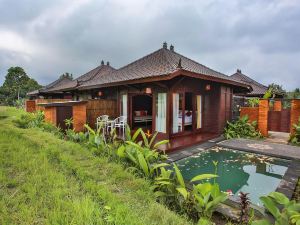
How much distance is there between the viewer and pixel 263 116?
8812mm

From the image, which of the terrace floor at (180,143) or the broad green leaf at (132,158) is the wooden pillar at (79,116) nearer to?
the terrace floor at (180,143)

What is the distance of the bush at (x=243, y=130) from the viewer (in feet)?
29.1

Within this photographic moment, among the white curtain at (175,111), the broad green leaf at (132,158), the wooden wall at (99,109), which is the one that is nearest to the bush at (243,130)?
the white curtain at (175,111)

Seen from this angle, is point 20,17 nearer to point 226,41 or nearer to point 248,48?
point 226,41

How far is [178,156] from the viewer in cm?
578

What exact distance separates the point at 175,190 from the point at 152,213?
938 millimetres

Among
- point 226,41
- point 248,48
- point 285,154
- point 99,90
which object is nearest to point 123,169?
point 285,154

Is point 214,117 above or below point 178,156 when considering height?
above

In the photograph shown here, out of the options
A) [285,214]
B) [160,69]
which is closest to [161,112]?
[160,69]

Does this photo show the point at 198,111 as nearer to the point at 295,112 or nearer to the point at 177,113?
the point at 177,113

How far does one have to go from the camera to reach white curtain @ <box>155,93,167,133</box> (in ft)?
24.0

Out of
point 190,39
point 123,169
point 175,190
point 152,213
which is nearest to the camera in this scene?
point 152,213

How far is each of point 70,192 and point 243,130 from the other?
8.51m

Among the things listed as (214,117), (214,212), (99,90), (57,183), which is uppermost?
(99,90)
